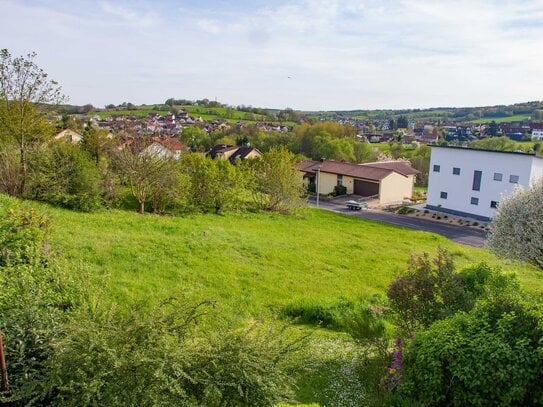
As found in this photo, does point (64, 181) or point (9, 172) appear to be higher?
point (9, 172)

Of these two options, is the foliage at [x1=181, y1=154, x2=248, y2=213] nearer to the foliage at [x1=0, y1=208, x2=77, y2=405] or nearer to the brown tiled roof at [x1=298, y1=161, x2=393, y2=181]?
the foliage at [x1=0, y1=208, x2=77, y2=405]

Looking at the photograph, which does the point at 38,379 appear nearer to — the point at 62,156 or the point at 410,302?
the point at 410,302

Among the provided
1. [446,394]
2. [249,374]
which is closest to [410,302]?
[446,394]

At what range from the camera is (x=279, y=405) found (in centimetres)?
528

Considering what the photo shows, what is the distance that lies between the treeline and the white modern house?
33062 millimetres

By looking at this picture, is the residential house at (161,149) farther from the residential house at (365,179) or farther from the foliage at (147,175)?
the residential house at (365,179)

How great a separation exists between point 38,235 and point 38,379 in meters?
5.97

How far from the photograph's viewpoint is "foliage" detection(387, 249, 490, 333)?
7.60m

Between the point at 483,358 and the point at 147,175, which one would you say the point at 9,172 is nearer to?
the point at 147,175

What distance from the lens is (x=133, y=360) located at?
14.9 feet

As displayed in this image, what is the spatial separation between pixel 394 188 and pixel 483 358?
40.1 metres

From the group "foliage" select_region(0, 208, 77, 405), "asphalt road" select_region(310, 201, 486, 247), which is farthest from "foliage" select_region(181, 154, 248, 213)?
"foliage" select_region(0, 208, 77, 405)

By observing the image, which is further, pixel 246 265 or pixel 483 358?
pixel 246 265

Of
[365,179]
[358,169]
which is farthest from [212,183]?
[358,169]
